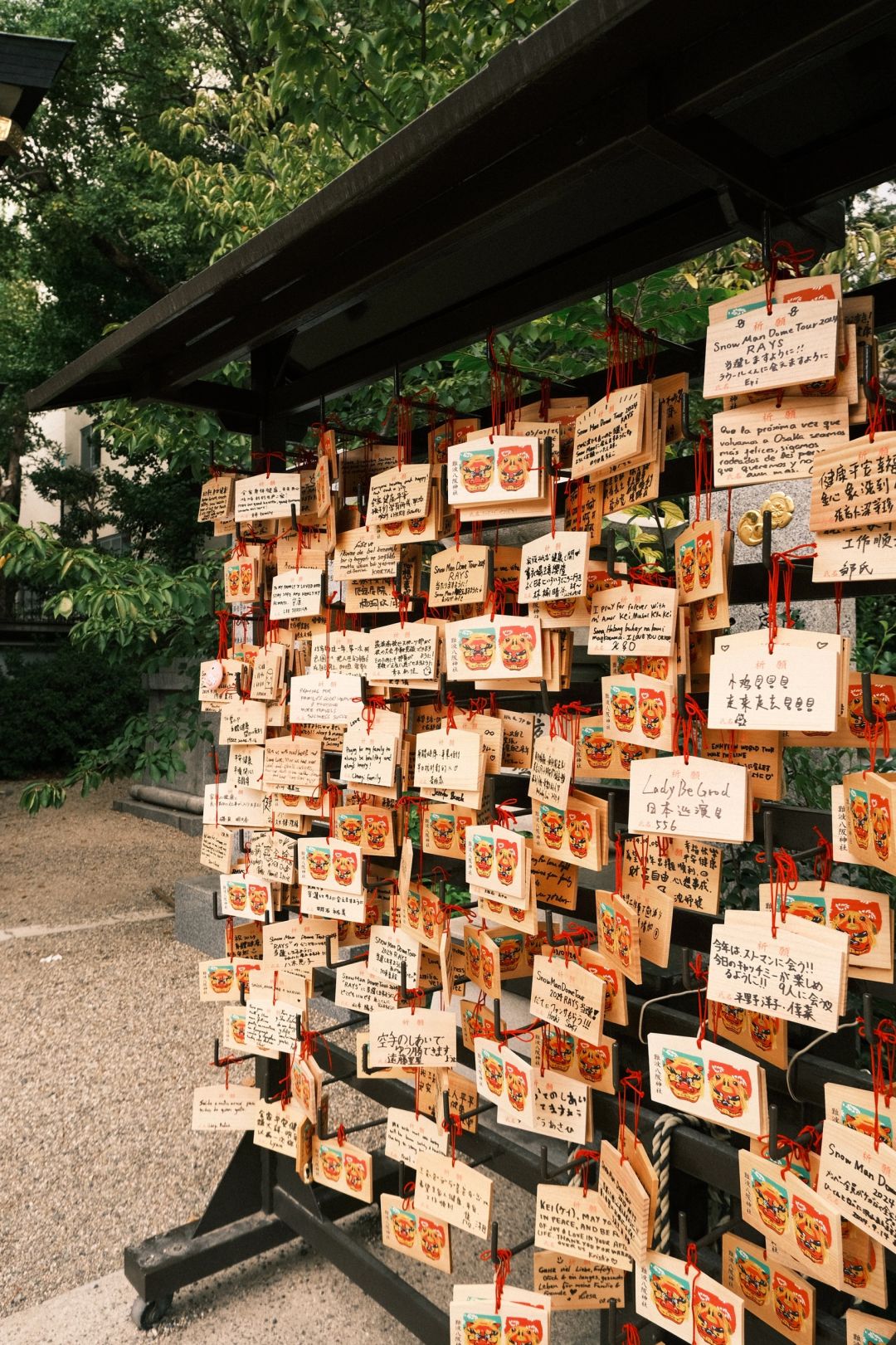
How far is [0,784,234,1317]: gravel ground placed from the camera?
296cm

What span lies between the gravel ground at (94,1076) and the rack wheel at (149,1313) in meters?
0.38

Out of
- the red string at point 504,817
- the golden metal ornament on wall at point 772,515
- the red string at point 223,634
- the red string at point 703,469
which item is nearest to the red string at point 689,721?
the red string at point 703,469

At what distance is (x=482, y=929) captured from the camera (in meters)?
1.91

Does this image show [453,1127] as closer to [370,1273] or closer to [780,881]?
[370,1273]

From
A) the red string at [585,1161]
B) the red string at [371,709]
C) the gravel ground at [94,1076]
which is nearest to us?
the red string at [585,1161]

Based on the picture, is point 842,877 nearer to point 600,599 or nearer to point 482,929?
point 482,929

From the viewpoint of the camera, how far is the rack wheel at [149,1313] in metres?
2.41

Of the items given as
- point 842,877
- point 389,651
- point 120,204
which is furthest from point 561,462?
point 120,204

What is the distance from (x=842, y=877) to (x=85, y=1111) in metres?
2.98

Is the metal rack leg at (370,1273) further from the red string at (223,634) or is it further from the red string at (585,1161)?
the red string at (223,634)

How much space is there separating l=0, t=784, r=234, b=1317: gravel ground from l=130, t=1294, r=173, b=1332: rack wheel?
375 mm

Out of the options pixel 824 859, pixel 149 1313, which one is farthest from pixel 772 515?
pixel 149 1313

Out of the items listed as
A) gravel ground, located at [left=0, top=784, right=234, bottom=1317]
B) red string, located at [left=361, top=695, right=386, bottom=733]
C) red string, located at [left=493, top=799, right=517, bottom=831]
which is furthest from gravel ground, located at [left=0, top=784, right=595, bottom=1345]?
red string, located at [left=361, top=695, right=386, bottom=733]

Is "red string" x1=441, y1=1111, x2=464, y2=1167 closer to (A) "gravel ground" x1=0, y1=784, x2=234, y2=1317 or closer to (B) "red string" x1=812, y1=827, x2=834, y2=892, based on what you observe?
(B) "red string" x1=812, y1=827, x2=834, y2=892
